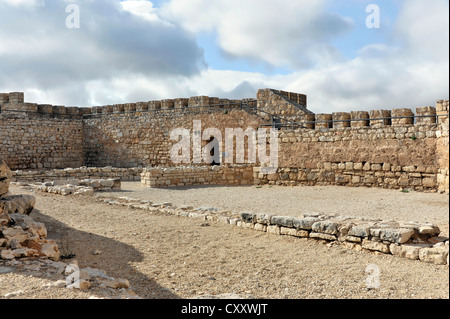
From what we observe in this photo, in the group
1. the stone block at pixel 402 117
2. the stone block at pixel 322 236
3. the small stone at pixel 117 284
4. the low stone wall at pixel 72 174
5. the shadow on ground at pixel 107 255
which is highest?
the stone block at pixel 402 117

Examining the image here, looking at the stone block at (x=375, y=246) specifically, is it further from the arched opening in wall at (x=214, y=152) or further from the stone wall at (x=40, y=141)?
the stone wall at (x=40, y=141)

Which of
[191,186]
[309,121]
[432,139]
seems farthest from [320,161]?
[191,186]

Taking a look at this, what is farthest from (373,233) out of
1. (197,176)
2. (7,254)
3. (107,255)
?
(197,176)

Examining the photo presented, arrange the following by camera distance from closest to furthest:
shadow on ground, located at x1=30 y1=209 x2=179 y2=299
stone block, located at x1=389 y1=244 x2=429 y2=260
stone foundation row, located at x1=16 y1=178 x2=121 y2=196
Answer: shadow on ground, located at x1=30 y1=209 x2=179 y2=299, stone block, located at x1=389 y1=244 x2=429 y2=260, stone foundation row, located at x1=16 y1=178 x2=121 y2=196

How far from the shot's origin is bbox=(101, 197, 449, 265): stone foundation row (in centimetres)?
476

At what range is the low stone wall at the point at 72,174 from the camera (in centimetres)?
1433

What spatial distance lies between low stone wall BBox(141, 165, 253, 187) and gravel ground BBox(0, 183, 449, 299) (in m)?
4.39

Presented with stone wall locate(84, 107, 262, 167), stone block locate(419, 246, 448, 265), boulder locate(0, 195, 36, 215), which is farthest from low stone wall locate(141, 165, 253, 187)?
stone block locate(419, 246, 448, 265)

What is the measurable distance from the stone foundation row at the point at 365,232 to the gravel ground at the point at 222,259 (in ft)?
0.46

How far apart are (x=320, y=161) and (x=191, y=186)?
4717mm

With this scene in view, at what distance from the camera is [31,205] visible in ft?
19.5

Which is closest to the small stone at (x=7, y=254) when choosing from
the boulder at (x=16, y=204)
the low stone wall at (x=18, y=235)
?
the low stone wall at (x=18, y=235)

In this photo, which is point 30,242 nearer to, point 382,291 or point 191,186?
point 382,291

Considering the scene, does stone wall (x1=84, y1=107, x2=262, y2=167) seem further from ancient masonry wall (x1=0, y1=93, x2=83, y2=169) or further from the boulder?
the boulder
